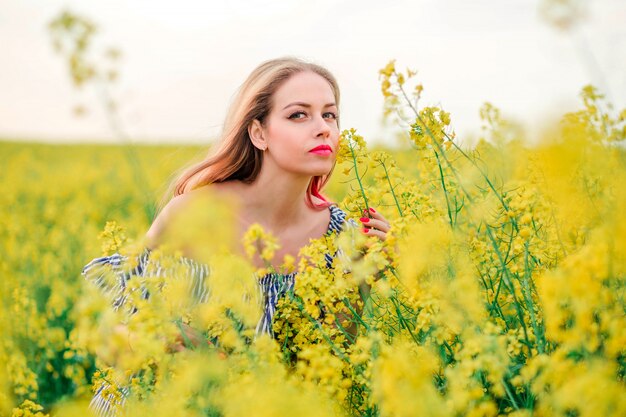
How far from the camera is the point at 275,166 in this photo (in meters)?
2.91

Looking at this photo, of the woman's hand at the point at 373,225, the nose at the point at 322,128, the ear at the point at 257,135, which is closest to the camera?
the woman's hand at the point at 373,225

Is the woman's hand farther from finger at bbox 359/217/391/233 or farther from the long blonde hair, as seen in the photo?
the long blonde hair

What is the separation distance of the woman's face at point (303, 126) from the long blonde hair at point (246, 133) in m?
0.09

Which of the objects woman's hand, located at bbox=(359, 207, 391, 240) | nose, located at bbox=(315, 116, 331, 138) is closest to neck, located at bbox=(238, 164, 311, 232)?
nose, located at bbox=(315, 116, 331, 138)

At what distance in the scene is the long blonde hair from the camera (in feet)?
9.81

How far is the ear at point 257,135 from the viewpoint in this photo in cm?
293

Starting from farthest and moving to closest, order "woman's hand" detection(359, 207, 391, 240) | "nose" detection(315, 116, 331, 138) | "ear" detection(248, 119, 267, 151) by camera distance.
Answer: "ear" detection(248, 119, 267, 151) < "nose" detection(315, 116, 331, 138) < "woman's hand" detection(359, 207, 391, 240)

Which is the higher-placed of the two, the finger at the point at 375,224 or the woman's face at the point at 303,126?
the woman's face at the point at 303,126

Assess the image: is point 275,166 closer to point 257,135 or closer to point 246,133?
point 257,135

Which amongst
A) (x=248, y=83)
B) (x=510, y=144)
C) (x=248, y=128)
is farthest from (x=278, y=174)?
(x=510, y=144)

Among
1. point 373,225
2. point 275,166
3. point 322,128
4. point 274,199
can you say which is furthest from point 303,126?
point 373,225

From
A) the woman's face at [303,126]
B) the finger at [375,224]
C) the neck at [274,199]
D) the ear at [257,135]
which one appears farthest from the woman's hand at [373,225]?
the ear at [257,135]

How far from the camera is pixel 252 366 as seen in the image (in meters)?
1.48

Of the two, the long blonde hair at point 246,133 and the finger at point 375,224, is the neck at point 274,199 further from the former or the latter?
the finger at point 375,224
